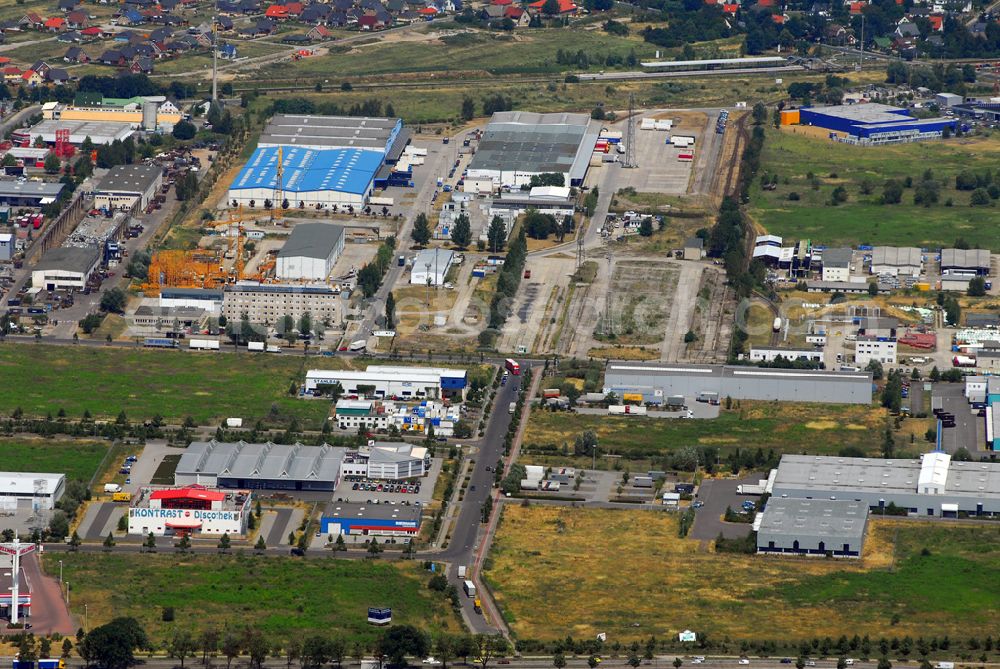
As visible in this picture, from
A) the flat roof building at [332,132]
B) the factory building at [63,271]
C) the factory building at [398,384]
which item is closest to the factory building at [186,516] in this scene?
the factory building at [398,384]

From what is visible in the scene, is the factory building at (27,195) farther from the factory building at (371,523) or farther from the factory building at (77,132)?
the factory building at (371,523)

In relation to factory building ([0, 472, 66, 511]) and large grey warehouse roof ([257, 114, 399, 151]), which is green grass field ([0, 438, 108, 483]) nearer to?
factory building ([0, 472, 66, 511])


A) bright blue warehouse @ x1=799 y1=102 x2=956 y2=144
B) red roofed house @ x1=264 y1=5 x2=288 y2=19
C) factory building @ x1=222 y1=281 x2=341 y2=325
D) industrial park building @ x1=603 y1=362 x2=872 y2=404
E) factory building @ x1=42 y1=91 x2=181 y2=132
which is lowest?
red roofed house @ x1=264 y1=5 x2=288 y2=19

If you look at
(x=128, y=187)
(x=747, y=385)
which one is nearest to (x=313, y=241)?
(x=128, y=187)

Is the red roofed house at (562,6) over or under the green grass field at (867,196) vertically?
under

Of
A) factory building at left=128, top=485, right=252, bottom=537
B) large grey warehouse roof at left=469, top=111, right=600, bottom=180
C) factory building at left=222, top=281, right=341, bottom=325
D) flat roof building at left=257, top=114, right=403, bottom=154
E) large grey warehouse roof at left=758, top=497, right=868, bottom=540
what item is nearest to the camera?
large grey warehouse roof at left=758, top=497, right=868, bottom=540

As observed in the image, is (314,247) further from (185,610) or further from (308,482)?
(185,610)

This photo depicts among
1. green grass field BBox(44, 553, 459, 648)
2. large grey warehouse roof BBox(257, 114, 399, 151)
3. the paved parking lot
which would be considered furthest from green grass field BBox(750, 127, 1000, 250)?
green grass field BBox(44, 553, 459, 648)
